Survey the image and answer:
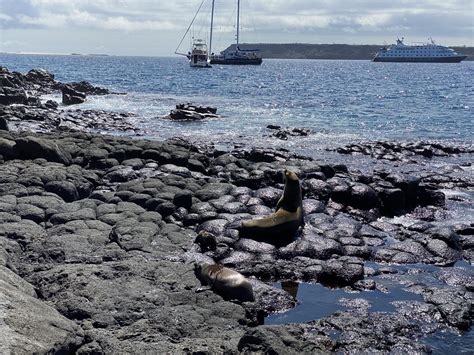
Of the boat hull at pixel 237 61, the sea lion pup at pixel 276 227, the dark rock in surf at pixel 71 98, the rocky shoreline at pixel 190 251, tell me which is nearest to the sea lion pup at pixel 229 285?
the rocky shoreline at pixel 190 251

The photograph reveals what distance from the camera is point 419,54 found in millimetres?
189000

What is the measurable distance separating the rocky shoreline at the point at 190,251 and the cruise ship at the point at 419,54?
17594 centimetres

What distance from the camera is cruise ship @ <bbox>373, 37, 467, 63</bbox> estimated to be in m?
189

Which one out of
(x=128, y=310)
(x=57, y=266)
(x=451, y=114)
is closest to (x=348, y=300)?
(x=128, y=310)

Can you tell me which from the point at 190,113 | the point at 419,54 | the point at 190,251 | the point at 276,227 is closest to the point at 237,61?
the point at 419,54

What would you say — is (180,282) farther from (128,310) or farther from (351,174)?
(351,174)

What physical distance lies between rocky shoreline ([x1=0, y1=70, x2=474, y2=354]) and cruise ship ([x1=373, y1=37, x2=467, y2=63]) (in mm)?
175944

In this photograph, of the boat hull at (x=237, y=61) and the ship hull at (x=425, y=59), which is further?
the ship hull at (x=425, y=59)

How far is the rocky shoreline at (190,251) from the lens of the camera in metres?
8.98

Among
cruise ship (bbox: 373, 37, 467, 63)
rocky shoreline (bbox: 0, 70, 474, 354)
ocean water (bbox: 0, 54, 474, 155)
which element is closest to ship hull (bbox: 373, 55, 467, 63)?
cruise ship (bbox: 373, 37, 467, 63)

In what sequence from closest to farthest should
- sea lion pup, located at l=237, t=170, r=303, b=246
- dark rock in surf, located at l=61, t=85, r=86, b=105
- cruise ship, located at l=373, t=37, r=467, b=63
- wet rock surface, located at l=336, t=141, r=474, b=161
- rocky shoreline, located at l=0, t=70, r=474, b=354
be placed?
rocky shoreline, located at l=0, t=70, r=474, b=354, sea lion pup, located at l=237, t=170, r=303, b=246, wet rock surface, located at l=336, t=141, r=474, b=161, dark rock in surf, located at l=61, t=85, r=86, b=105, cruise ship, located at l=373, t=37, r=467, b=63

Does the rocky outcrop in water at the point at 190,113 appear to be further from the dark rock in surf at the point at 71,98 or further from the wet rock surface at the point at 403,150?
the wet rock surface at the point at 403,150

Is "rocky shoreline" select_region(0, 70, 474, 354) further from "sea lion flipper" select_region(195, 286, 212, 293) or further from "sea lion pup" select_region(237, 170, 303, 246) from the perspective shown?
"sea lion pup" select_region(237, 170, 303, 246)

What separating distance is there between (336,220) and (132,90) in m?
60.9
